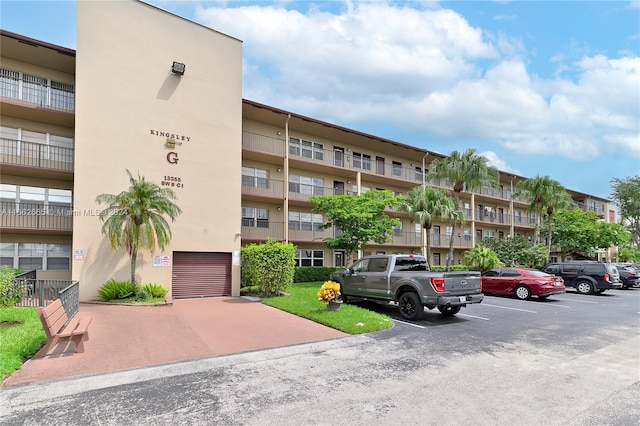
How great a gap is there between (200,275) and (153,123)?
7.27 metres

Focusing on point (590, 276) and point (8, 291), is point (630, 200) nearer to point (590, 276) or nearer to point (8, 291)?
point (590, 276)

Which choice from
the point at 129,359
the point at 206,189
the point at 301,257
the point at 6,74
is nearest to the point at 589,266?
the point at 301,257

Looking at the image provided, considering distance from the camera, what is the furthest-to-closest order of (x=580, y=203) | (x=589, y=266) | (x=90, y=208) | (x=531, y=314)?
1. (x=580, y=203)
2. (x=589, y=266)
3. (x=90, y=208)
4. (x=531, y=314)

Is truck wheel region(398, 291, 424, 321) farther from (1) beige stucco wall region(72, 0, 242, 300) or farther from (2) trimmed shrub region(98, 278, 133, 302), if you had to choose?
(2) trimmed shrub region(98, 278, 133, 302)

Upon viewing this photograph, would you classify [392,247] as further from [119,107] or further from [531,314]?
[119,107]

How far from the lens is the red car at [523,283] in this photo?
16.4m

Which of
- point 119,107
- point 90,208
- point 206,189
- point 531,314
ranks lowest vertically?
point 531,314

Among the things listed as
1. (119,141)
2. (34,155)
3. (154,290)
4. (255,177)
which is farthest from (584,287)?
(34,155)

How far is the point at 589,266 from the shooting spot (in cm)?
2111

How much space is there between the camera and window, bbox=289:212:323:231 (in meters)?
24.0

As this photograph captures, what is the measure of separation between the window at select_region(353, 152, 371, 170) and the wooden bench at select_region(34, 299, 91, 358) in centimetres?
2163

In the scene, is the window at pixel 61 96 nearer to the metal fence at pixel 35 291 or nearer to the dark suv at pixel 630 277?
the metal fence at pixel 35 291

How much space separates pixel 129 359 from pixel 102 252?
32.0 ft

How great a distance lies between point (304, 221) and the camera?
24.8m
